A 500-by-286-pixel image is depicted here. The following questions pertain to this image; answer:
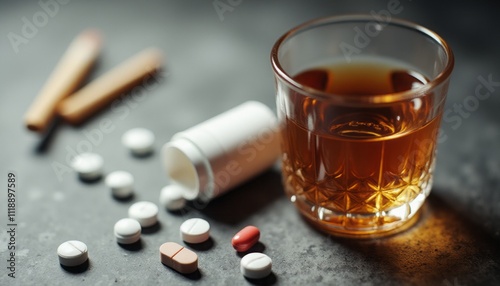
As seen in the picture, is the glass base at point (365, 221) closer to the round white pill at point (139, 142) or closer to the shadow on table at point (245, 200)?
the shadow on table at point (245, 200)

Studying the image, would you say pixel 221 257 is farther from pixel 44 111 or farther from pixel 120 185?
pixel 44 111

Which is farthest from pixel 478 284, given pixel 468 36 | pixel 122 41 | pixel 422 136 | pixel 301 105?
pixel 122 41

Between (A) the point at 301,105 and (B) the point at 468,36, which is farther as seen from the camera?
(B) the point at 468,36

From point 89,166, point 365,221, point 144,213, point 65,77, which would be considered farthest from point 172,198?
point 65,77

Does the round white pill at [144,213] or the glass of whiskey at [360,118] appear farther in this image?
the round white pill at [144,213]

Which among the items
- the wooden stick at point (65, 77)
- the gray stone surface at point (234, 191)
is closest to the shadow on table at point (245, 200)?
the gray stone surface at point (234, 191)

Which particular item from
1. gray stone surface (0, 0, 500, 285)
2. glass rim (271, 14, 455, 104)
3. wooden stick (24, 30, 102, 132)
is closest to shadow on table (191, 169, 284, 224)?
gray stone surface (0, 0, 500, 285)
